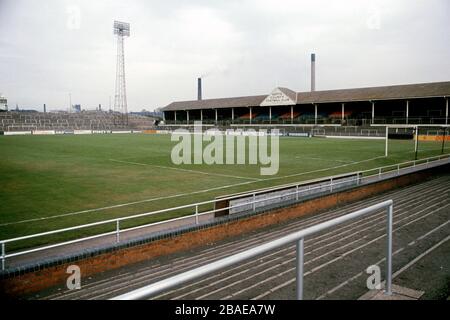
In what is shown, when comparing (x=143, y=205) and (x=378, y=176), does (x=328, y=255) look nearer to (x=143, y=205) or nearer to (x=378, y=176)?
(x=143, y=205)

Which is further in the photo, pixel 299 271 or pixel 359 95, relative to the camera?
pixel 359 95

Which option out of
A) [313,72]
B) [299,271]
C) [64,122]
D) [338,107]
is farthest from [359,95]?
[64,122]

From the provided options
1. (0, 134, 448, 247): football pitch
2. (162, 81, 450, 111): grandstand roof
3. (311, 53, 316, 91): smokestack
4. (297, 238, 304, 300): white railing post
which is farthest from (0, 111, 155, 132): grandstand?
(297, 238, 304, 300): white railing post

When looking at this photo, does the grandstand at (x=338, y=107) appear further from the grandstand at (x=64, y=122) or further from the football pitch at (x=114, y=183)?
the football pitch at (x=114, y=183)

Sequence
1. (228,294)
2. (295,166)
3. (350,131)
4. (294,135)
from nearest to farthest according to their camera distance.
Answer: (228,294), (295,166), (350,131), (294,135)

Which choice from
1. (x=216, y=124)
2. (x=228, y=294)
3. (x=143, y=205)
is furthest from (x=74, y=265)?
(x=216, y=124)

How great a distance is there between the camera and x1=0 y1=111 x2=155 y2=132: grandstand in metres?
82.2

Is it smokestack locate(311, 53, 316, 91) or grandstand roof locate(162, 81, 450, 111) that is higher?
smokestack locate(311, 53, 316, 91)

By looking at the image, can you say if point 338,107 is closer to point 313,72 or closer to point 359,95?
point 359,95

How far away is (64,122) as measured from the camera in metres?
92.8

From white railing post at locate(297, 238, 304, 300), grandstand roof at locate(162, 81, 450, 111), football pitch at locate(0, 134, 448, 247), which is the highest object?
grandstand roof at locate(162, 81, 450, 111)

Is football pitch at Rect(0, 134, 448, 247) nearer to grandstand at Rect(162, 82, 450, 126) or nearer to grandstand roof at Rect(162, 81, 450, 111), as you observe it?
grandstand at Rect(162, 82, 450, 126)

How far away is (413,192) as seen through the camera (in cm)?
1476

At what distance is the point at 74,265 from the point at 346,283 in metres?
5.56
